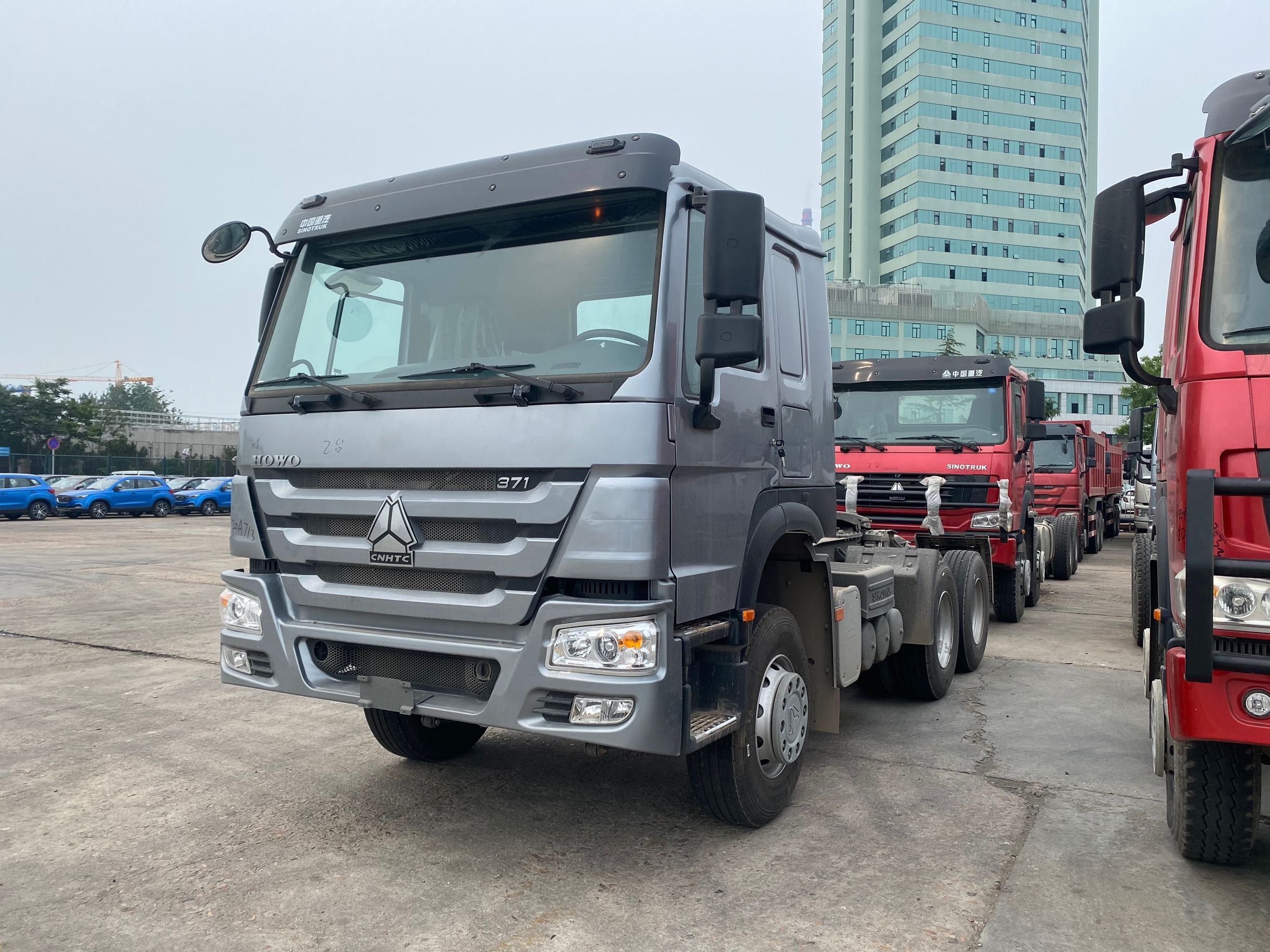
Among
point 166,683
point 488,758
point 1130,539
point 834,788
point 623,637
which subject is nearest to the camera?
point 623,637

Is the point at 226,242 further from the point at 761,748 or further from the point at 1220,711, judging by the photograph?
the point at 1220,711

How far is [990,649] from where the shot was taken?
28.5 ft

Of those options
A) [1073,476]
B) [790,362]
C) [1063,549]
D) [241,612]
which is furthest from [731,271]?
[1073,476]

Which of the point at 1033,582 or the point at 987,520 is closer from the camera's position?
the point at 987,520

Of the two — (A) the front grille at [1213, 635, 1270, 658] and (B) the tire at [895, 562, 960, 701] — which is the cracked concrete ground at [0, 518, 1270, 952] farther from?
(A) the front grille at [1213, 635, 1270, 658]

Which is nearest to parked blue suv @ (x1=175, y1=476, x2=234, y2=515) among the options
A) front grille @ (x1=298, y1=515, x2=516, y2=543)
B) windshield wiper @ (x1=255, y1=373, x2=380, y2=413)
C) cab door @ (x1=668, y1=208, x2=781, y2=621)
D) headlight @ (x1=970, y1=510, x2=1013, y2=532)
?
headlight @ (x1=970, y1=510, x2=1013, y2=532)

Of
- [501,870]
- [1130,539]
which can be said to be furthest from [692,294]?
[1130,539]

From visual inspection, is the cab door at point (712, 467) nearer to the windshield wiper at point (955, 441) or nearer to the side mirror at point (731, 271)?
the side mirror at point (731, 271)

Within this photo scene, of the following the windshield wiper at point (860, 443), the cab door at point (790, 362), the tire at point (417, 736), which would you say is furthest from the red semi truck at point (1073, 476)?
the tire at point (417, 736)

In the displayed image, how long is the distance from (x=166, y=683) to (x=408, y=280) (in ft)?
15.1

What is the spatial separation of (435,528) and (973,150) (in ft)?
320

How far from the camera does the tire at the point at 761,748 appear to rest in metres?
3.94

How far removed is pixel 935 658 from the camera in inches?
257

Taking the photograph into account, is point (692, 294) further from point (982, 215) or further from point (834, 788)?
point (982, 215)
